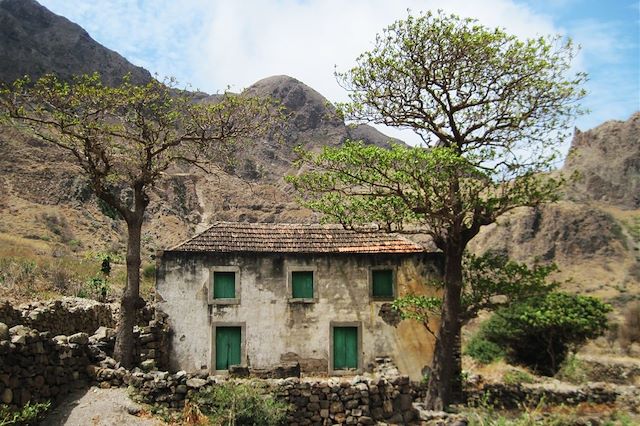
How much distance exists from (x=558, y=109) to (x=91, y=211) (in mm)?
46733

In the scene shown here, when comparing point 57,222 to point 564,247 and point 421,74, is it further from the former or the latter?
point 564,247

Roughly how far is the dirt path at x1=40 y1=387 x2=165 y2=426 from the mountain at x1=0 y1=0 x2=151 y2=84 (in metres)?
67.5

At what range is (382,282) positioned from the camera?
19.7m

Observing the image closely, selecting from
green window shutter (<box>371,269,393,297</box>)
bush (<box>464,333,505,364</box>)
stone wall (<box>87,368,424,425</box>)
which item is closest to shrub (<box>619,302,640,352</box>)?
bush (<box>464,333,505,364</box>)

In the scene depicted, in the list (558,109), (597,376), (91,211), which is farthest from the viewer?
(91,211)

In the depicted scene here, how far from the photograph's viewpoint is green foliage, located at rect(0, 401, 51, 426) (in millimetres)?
8766

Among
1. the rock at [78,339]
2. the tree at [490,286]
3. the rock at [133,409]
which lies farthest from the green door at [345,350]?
the rock at [78,339]

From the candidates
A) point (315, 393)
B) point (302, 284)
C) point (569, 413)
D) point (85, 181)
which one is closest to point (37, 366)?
point (315, 393)

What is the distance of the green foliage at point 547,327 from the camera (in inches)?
904

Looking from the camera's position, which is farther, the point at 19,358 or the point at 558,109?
the point at 558,109

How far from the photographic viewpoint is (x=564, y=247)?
59.1 meters

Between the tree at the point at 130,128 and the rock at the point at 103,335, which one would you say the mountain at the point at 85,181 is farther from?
the rock at the point at 103,335

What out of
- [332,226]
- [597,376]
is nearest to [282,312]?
[332,226]

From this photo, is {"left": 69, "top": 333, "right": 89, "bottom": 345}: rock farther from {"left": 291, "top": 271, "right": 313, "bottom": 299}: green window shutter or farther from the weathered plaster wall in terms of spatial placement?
{"left": 291, "top": 271, "right": 313, "bottom": 299}: green window shutter
